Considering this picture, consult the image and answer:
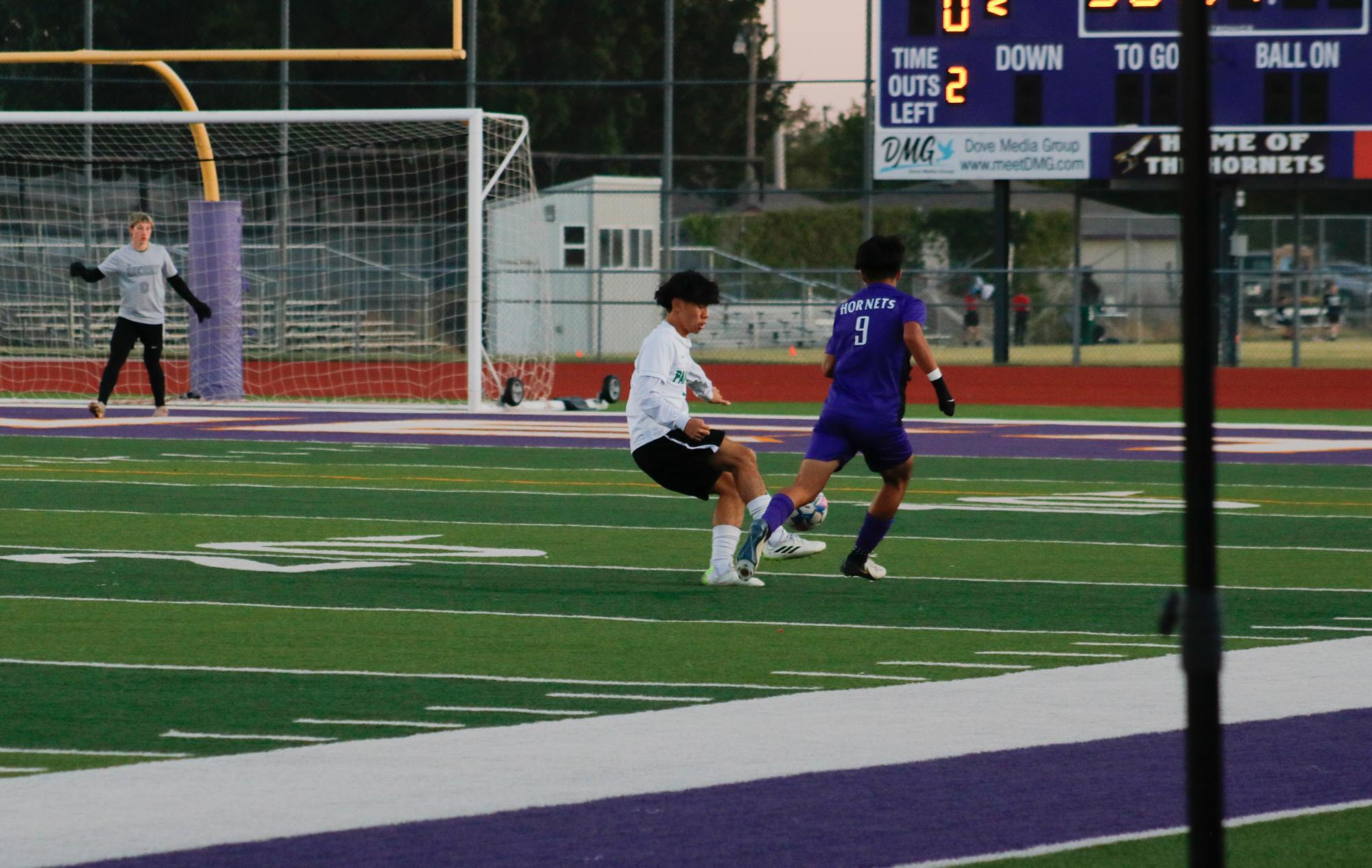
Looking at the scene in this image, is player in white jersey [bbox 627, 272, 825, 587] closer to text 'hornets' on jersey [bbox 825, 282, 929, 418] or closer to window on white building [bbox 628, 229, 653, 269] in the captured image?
text 'hornets' on jersey [bbox 825, 282, 929, 418]

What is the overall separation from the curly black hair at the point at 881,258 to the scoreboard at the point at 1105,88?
19206mm

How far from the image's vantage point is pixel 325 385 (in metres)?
30.4

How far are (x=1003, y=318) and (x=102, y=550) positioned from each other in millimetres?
21583

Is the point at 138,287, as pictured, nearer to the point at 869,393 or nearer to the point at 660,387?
the point at 660,387

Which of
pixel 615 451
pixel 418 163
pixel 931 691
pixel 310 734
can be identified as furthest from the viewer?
pixel 418 163

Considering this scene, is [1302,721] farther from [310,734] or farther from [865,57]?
[865,57]

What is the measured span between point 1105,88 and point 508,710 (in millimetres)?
23424

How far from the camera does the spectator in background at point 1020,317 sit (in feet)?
132

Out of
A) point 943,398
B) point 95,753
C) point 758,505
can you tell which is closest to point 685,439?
point 758,505

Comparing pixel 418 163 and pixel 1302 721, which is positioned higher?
pixel 418 163

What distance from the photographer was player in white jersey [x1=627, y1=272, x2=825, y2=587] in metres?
9.98

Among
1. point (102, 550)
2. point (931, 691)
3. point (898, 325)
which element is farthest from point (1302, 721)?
point (102, 550)

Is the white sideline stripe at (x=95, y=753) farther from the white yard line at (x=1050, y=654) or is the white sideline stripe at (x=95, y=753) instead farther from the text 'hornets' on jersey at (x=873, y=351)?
the text 'hornets' on jersey at (x=873, y=351)

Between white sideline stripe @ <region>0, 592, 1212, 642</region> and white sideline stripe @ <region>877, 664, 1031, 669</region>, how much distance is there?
2.61 feet
